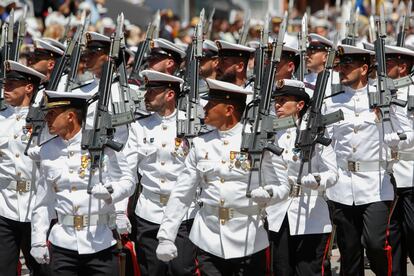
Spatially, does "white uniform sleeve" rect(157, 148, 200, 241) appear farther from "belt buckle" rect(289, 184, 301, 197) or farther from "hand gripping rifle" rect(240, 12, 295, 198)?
"belt buckle" rect(289, 184, 301, 197)

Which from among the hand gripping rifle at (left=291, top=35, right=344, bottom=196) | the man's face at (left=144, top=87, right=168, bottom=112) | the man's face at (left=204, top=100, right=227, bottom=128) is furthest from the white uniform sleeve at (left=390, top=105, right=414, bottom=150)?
the man's face at (left=204, top=100, right=227, bottom=128)

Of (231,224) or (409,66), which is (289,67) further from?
(231,224)

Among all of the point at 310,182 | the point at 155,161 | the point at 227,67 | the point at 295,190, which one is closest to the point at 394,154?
the point at 295,190

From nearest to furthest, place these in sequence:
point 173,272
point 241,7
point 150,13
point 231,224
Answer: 1. point 231,224
2. point 173,272
3. point 150,13
4. point 241,7

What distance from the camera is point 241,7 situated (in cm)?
2791

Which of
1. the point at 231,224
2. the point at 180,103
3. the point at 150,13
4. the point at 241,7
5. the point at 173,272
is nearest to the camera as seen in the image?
the point at 231,224

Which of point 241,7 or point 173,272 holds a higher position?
point 241,7

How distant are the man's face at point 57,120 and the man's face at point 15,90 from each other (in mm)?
1486

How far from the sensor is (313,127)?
8.03m

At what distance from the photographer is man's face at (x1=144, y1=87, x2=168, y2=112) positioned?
29.3 feet

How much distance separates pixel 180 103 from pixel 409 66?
2.02 meters

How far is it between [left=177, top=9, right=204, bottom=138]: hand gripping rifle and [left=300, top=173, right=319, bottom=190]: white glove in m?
1.13

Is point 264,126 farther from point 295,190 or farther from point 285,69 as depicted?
point 285,69

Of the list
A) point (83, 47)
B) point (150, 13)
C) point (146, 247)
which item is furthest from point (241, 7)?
point (146, 247)
